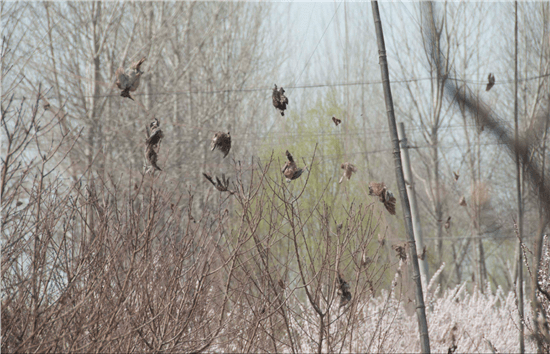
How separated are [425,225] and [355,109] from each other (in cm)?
619

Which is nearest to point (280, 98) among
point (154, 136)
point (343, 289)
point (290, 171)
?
point (290, 171)

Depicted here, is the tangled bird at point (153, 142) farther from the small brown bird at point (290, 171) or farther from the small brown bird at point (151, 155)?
the small brown bird at point (290, 171)

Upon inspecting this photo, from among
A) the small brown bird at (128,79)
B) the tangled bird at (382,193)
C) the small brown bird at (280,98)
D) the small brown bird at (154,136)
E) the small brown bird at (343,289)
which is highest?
the small brown bird at (280,98)

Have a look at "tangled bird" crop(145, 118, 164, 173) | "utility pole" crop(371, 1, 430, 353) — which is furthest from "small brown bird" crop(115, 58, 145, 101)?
"utility pole" crop(371, 1, 430, 353)

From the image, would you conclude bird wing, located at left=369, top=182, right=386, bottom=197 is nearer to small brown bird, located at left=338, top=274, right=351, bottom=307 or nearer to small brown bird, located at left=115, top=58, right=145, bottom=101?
small brown bird, located at left=338, top=274, right=351, bottom=307

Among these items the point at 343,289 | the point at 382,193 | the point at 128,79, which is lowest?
the point at 343,289

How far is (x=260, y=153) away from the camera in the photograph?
377 inches

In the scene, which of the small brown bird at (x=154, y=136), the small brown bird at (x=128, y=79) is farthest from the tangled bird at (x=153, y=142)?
the small brown bird at (x=128, y=79)

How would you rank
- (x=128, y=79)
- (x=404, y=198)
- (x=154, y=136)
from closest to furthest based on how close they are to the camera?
1. (x=154, y=136)
2. (x=128, y=79)
3. (x=404, y=198)

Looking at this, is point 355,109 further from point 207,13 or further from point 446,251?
point 446,251

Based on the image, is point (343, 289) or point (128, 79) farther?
point (343, 289)

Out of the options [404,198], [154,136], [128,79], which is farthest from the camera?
[404,198]

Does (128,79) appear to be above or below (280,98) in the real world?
below

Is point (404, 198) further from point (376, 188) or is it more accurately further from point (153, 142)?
point (153, 142)
